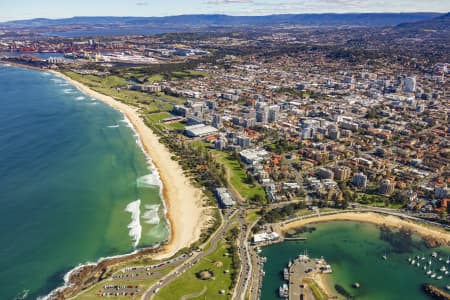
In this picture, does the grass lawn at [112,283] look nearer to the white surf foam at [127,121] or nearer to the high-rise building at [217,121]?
the high-rise building at [217,121]

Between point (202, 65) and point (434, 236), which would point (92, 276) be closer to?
point (434, 236)

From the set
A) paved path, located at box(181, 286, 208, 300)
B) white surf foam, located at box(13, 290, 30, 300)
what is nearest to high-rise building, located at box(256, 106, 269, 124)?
paved path, located at box(181, 286, 208, 300)

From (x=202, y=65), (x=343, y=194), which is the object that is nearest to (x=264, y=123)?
(x=343, y=194)

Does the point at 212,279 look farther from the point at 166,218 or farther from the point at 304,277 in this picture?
the point at 166,218

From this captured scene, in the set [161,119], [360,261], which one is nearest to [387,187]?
[360,261]

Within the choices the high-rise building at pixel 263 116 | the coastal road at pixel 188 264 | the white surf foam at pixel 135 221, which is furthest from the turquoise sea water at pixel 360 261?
the high-rise building at pixel 263 116
